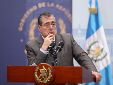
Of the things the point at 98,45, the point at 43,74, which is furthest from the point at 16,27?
the point at 43,74

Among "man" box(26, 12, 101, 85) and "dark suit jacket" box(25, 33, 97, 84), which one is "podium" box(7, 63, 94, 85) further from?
"dark suit jacket" box(25, 33, 97, 84)

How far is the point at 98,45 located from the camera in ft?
14.8

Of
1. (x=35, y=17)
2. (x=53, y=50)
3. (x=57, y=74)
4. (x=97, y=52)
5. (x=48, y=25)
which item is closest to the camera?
(x=57, y=74)

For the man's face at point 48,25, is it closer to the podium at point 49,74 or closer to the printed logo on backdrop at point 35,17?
the podium at point 49,74

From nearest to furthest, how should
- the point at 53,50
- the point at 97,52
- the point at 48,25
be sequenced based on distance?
the point at 53,50, the point at 48,25, the point at 97,52

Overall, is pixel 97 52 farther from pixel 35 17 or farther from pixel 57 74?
pixel 57 74

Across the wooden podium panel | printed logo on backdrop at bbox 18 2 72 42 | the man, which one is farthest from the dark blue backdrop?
the wooden podium panel

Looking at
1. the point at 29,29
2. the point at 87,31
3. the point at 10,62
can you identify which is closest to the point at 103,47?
the point at 87,31

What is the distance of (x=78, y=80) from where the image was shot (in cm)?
209

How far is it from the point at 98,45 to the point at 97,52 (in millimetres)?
Answer: 106

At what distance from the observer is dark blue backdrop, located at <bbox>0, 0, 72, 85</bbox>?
4879 millimetres

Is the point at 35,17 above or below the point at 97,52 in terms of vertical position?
above

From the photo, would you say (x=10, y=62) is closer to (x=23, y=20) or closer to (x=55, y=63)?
(x=23, y=20)

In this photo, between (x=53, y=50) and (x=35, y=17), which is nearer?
(x=53, y=50)
